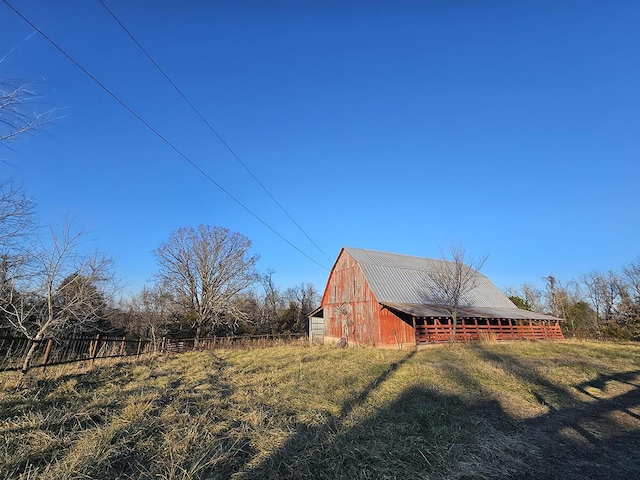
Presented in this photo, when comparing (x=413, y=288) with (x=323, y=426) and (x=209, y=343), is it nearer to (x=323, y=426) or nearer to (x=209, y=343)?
(x=209, y=343)

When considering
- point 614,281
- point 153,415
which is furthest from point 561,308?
point 153,415

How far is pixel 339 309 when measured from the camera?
2661cm

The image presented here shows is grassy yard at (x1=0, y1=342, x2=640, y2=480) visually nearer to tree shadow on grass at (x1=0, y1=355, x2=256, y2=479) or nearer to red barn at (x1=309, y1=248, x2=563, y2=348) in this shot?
tree shadow on grass at (x1=0, y1=355, x2=256, y2=479)

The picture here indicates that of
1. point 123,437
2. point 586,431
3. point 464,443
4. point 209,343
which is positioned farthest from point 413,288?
point 123,437

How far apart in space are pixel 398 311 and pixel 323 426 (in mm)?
17427

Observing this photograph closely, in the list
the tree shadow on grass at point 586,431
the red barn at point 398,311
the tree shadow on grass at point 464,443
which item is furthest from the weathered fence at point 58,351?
the red barn at point 398,311

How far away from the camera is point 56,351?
36.8 feet

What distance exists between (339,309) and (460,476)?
22895mm

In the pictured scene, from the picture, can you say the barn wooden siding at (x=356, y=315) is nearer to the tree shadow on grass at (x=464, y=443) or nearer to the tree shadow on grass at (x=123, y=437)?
the tree shadow on grass at (x=464, y=443)

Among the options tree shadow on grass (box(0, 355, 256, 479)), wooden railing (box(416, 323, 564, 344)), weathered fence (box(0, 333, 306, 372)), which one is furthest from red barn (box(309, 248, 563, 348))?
tree shadow on grass (box(0, 355, 256, 479))

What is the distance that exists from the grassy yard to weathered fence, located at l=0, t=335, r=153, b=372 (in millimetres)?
944

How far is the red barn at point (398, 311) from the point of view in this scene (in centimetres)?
2123

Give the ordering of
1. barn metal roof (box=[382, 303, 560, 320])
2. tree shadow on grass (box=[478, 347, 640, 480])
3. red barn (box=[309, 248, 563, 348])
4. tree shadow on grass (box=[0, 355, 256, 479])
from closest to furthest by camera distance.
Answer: tree shadow on grass (box=[0, 355, 256, 479]) < tree shadow on grass (box=[478, 347, 640, 480]) < barn metal roof (box=[382, 303, 560, 320]) < red barn (box=[309, 248, 563, 348])

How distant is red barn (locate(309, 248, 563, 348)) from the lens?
21.2 meters
